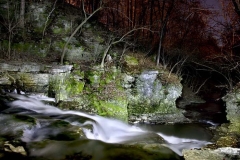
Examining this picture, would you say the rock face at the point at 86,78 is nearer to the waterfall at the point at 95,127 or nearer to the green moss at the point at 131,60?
the green moss at the point at 131,60

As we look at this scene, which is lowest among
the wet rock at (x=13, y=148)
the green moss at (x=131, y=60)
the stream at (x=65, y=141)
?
the stream at (x=65, y=141)

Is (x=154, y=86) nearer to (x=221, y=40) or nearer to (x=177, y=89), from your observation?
(x=177, y=89)

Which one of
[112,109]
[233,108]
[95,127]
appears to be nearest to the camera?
[95,127]

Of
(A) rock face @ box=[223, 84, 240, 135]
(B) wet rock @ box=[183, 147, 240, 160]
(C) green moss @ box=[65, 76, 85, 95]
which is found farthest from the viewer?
(A) rock face @ box=[223, 84, 240, 135]

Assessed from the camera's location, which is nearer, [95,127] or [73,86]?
[95,127]

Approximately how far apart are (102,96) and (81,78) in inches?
72.5

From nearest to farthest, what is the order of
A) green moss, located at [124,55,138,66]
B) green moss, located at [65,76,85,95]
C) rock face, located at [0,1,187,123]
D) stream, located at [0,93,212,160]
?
stream, located at [0,93,212,160], rock face, located at [0,1,187,123], green moss, located at [65,76,85,95], green moss, located at [124,55,138,66]

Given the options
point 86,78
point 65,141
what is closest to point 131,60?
point 86,78

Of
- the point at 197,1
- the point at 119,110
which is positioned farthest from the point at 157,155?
the point at 197,1

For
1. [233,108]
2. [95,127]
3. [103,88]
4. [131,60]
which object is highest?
[131,60]

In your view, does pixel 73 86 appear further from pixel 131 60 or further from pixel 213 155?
pixel 213 155

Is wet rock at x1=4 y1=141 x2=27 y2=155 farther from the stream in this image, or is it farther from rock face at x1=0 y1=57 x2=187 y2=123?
rock face at x1=0 y1=57 x2=187 y2=123

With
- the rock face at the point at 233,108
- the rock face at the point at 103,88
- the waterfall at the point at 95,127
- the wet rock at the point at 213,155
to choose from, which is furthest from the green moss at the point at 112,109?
the wet rock at the point at 213,155

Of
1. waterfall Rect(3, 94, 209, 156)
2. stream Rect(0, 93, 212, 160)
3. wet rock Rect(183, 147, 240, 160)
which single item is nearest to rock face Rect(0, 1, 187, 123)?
waterfall Rect(3, 94, 209, 156)
